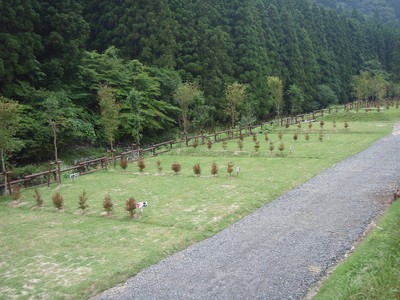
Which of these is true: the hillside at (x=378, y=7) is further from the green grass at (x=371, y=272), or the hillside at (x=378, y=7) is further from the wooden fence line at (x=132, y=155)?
the green grass at (x=371, y=272)

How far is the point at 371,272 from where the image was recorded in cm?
605

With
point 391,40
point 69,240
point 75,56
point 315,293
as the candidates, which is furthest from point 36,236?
point 391,40

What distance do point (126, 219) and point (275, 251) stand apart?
484cm

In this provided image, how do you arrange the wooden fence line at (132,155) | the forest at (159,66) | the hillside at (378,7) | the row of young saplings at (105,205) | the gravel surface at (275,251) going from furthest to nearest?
the hillside at (378,7)
the forest at (159,66)
the wooden fence line at (132,155)
the row of young saplings at (105,205)
the gravel surface at (275,251)

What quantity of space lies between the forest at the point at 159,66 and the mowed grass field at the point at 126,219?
212 inches

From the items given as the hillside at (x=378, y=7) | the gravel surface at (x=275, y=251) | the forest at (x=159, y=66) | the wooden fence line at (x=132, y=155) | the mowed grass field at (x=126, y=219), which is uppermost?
the hillside at (x=378, y=7)

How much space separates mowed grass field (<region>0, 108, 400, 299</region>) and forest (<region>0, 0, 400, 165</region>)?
17.7ft

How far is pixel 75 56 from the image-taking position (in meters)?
28.7

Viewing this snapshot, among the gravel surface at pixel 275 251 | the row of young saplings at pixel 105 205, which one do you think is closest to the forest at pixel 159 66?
the row of young saplings at pixel 105 205

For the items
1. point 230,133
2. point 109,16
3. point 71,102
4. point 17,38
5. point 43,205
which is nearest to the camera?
point 43,205

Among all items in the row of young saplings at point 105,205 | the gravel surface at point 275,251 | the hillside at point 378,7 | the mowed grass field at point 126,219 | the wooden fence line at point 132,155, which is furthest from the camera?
the hillside at point 378,7

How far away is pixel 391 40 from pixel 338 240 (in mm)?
80238

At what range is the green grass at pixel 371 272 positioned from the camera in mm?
5330

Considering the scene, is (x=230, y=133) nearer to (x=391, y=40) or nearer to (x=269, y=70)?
(x=269, y=70)
